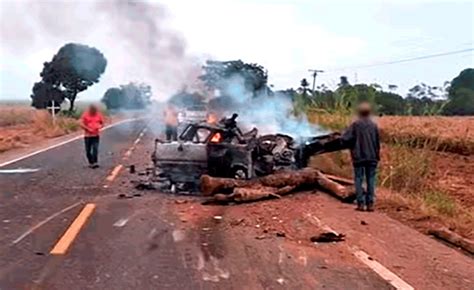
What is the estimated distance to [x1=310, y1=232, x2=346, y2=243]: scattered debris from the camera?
9.63 m

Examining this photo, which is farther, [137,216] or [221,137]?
[221,137]

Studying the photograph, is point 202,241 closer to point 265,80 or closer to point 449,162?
point 265,80

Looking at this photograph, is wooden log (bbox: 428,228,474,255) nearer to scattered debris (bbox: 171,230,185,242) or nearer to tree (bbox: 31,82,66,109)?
scattered debris (bbox: 171,230,185,242)

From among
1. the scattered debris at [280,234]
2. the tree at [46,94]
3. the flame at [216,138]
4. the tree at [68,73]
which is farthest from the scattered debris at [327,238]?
the tree at [46,94]

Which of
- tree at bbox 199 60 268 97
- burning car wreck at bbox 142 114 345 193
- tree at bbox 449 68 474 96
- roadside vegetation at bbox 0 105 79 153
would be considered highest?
tree at bbox 449 68 474 96

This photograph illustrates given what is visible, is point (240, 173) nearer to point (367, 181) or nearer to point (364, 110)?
point (364, 110)

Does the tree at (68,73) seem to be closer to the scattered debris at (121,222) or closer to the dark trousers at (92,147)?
the dark trousers at (92,147)

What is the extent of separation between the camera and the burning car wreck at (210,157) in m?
15.3

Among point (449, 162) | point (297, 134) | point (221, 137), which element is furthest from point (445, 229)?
point (449, 162)

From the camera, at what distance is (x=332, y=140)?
16.1 m

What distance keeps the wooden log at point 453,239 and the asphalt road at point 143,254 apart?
168 cm

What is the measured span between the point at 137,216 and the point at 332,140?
578 cm

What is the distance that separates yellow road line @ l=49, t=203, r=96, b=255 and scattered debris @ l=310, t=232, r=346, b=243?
10.1 feet

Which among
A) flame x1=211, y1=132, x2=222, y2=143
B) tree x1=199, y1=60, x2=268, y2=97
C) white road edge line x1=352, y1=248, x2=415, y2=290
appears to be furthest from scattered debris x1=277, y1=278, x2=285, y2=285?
tree x1=199, y1=60, x2=268, y2=97
